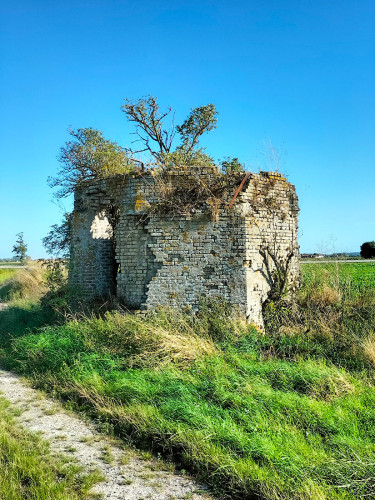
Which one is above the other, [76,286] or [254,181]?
[254,181]

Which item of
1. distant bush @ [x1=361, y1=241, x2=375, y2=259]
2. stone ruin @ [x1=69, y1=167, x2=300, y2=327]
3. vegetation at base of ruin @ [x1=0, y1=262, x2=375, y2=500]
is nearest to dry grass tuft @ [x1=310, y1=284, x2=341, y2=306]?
vegetation at base of ruin @ [x1=0, y1=262, x2=375, y2=500]

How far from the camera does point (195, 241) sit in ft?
26.4

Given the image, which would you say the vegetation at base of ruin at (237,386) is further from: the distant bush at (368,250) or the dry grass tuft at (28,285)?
the distant bush at (368,250)

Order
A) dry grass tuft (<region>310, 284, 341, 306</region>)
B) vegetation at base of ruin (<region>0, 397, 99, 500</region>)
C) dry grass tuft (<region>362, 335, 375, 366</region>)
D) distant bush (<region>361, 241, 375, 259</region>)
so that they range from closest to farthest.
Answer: vegetation at base of ruin (<region>0, 397, 99, 500</region>), dry grass tuft (<region>362, 335, 375, 366</region>), dry grass tuft (<region>310, 284, 341, 306</region>), distant bush (<region>361, 241, 375, 259</region>)

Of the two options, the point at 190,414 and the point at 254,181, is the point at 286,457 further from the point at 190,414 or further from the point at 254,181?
the point at 254,181

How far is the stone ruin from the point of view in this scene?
796 centimetres

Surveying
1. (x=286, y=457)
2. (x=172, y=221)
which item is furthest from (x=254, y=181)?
(x=286, y=457)

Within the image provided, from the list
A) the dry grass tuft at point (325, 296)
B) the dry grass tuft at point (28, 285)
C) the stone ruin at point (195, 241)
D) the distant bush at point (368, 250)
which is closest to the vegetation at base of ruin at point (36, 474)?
the stone ruin at point (195, 241)

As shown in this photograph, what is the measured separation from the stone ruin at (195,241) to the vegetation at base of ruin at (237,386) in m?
0.50

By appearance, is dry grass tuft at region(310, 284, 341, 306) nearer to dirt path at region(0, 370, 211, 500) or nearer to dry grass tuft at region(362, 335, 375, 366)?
dry grass tuft at region(362, 335, 375, 366)

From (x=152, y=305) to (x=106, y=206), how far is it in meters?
2.95

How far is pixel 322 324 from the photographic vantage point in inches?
306

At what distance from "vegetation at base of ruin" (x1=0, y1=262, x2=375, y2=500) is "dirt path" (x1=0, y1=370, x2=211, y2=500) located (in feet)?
0.70

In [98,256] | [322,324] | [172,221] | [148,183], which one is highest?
[148,183]
